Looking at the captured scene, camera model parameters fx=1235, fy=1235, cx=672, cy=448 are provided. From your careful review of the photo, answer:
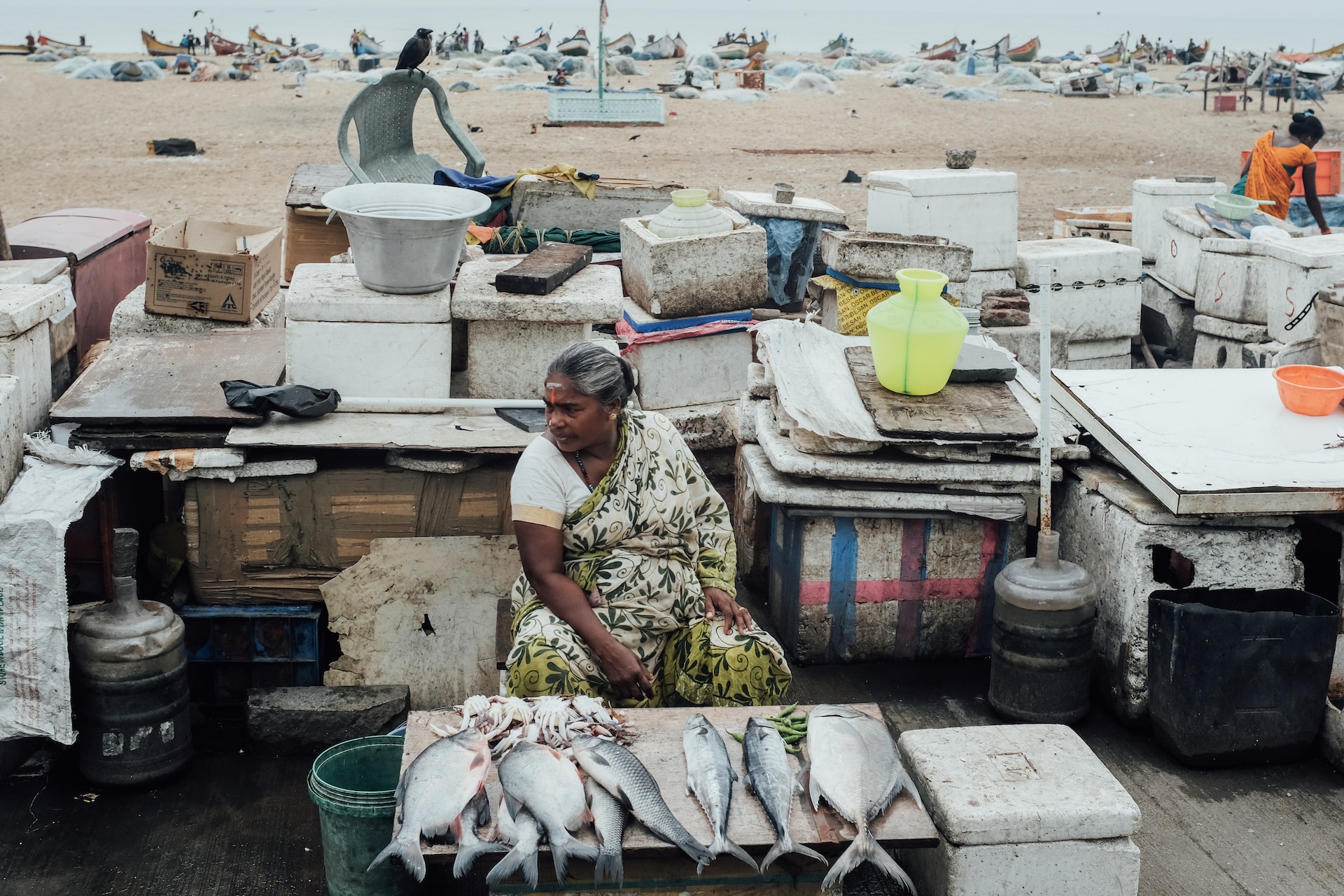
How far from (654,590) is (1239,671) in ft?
5.82

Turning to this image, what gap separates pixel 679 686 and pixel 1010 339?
3797 mm

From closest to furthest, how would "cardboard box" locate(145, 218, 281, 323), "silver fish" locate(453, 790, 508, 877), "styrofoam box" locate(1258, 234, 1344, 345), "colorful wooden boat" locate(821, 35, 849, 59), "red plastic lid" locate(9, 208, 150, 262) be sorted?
Result: "silver fish" locate(453, 790, 508, 877) < "cardboard box" locate(145, 218, 281, 323) < "red plastic lid" locate(9, 208, 150, 262) < "styrofoam box" locate(1258, 234, 1344, 345) < "colorful wooden boat" locate(821, 35, 849, 59)

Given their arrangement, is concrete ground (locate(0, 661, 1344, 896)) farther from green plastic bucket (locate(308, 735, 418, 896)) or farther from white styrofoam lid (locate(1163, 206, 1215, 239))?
white styrofoam lid (locate(1163, 206, 1215, 239))

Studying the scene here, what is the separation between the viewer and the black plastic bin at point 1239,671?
367 centimetres

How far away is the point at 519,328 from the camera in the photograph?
4723 mm

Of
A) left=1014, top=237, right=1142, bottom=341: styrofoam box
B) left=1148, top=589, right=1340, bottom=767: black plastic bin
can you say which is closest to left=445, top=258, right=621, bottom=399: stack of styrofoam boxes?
left=1148, top=589, right=1340, bottom=767: black plastic bin

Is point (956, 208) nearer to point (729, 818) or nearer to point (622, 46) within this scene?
point (729, 818)

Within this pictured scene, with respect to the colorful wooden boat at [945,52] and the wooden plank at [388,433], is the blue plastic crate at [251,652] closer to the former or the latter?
the wooden plank at [388,433]

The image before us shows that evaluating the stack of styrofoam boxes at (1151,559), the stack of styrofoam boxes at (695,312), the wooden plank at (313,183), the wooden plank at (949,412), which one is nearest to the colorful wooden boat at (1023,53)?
the wooden plank at (313,183)

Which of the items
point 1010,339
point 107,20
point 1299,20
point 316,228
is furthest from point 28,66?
point 1299,20

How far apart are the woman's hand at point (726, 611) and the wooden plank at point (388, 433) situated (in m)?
0.94

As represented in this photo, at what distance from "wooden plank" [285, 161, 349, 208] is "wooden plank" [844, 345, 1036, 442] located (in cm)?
356

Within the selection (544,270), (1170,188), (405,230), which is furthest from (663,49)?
(405,230)

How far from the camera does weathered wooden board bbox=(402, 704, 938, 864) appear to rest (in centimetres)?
264
